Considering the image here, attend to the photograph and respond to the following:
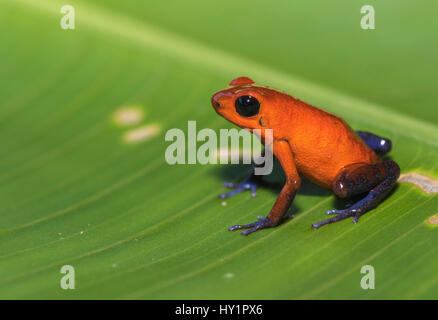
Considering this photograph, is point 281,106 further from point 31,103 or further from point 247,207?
point 31,103

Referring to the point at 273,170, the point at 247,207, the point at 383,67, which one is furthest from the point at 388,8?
the point at 247,207

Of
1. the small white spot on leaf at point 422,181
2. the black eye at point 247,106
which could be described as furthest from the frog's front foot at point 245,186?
the small white spot on leaf at point 422,181

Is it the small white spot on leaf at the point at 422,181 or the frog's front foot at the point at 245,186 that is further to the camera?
the frog's front foot at the point at 245,186

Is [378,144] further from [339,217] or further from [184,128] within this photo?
[184,128]

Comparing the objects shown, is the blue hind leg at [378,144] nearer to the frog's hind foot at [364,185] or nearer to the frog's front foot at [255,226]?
the frog's hind foot at [364,185]

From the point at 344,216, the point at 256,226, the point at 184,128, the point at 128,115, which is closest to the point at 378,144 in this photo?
the point at 344,216

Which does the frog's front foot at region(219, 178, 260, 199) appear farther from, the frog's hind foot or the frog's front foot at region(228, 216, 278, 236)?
the frog's hind foot

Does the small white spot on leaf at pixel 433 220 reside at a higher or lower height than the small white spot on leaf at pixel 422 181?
lower
